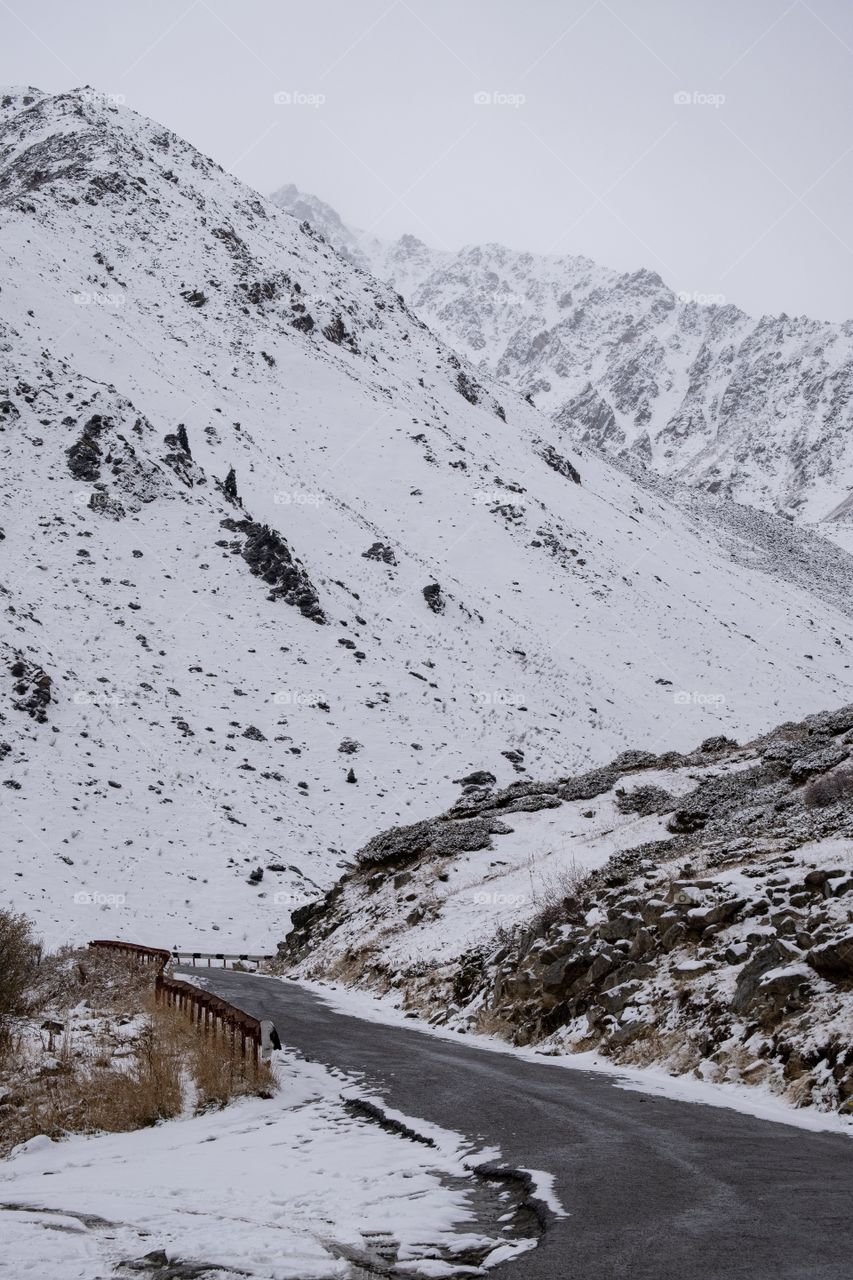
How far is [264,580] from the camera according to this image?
48.3 metres

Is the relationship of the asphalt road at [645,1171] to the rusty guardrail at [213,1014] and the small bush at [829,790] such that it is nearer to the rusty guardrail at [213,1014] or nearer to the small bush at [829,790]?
the rusty guardrail at [213,1014]

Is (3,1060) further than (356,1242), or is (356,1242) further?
(3,1060)

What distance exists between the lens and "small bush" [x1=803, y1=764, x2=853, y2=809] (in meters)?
15.0

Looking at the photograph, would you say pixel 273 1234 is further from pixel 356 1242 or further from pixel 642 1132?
pixel 642 1132

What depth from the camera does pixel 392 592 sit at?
55062mm

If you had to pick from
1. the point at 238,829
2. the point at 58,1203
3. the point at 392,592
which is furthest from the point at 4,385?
the point at 58,1203

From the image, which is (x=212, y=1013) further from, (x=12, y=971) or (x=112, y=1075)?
(x=12, y=971)

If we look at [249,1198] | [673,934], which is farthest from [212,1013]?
[249,1198]

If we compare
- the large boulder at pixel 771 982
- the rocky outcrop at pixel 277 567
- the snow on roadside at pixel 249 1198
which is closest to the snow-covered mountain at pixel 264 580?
the rocky outcrop at pixel 277 567

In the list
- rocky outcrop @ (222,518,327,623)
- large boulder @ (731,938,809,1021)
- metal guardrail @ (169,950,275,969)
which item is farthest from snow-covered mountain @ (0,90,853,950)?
large boulder @ (731,938,809,1021)

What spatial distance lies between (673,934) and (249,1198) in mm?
7262

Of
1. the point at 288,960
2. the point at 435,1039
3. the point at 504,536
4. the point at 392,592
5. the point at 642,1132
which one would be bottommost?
the point at 288,960

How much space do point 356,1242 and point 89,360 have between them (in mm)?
64171

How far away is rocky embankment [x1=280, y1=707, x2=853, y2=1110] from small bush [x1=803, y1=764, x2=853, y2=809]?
3cm
